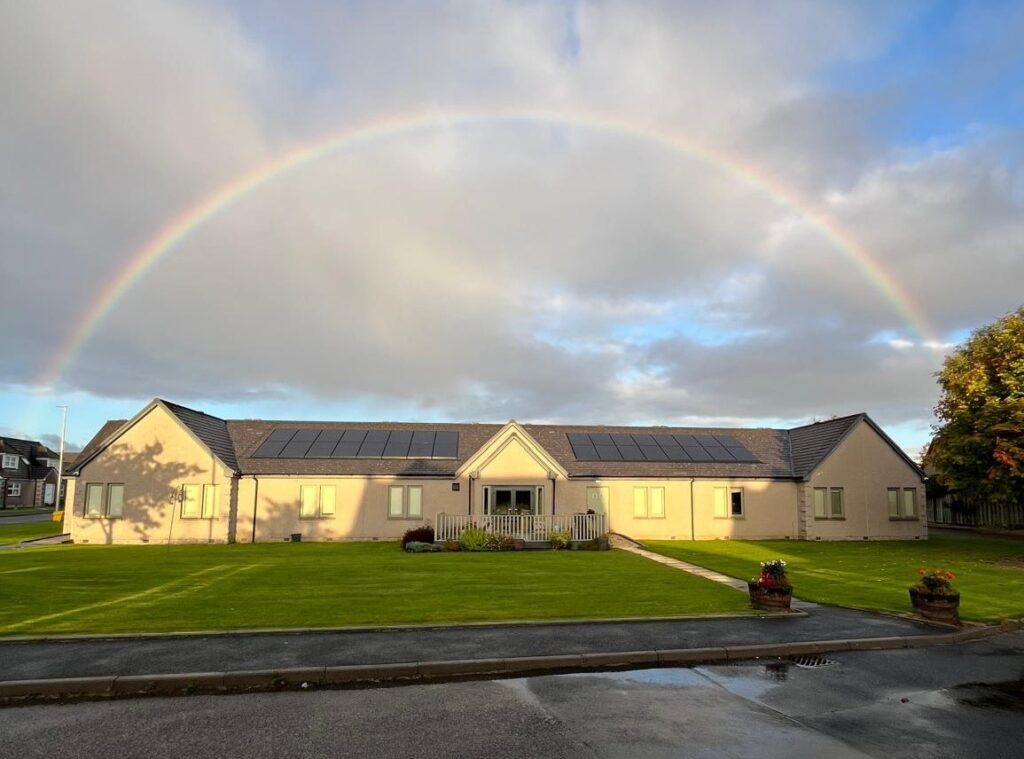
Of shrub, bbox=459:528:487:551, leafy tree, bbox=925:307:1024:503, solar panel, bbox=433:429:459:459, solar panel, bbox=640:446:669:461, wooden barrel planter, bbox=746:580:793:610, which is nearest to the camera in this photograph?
wooden barrel planter, bbox=746:580:793:610

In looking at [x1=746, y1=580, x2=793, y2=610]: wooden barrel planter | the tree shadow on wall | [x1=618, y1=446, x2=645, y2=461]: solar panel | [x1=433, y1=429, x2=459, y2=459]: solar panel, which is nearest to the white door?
[x1=618, y1=446, x2=645, y2=461]: solar panel

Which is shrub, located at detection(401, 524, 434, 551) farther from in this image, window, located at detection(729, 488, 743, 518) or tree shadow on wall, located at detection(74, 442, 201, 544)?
window, located at detection(729, 488, 743, 518)

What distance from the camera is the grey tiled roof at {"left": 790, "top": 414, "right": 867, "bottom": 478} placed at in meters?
38.2

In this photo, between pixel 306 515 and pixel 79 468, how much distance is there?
12.0 metres

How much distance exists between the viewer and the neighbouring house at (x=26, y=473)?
8100 centimetres

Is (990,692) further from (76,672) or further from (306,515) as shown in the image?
(306,515)

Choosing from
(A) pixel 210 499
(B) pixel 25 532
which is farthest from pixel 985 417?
(B) pixel 25 532

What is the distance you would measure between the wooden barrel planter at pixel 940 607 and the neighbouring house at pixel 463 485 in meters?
19.7

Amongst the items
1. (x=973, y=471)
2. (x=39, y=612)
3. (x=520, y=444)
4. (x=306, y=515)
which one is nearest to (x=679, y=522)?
(x=520, y=444)

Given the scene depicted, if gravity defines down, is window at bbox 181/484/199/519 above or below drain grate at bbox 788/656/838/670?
above

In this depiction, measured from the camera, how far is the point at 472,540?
99.9 feet

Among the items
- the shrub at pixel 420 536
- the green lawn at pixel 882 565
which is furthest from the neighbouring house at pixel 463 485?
the green lawn at pixel 882 565

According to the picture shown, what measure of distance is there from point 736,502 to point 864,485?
7661 millimetres

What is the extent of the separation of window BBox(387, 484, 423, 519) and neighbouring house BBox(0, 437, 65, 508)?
6987 cm
